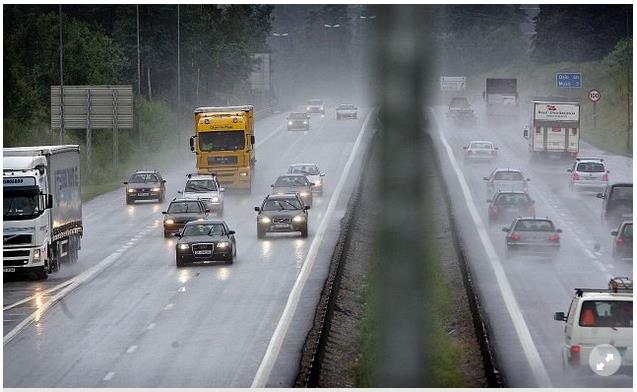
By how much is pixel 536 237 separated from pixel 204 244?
1057cm

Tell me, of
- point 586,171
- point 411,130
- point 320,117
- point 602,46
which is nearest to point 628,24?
point 602,46

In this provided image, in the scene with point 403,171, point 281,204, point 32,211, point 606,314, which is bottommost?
point 281,204

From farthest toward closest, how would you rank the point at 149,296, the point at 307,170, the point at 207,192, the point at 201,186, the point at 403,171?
1. the point at 307,170
2. the point at 201,186
3. the point at 207,192
4. the point at 149,296
5. the point at 403,171

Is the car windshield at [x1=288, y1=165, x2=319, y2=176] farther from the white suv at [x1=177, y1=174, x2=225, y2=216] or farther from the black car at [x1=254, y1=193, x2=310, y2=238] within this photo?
the black car at [x1=254, y1=193, x2=310, y2=238]

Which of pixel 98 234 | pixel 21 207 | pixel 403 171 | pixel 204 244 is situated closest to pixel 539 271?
pixel 204 244

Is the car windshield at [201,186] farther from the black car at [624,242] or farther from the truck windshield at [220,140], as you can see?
the black car at [624,242]

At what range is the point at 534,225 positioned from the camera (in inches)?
1907

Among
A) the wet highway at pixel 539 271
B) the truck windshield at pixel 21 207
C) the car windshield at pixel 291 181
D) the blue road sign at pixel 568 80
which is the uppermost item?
the blue road sign at pixel 568 80

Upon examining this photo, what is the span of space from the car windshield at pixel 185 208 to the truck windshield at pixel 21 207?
47.8 ft

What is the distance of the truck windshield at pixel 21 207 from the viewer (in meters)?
43.6

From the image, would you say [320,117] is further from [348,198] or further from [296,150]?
[348,198]

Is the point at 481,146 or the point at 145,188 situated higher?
the point at 481,146

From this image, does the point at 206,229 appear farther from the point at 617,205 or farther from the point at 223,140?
the point at 223,140

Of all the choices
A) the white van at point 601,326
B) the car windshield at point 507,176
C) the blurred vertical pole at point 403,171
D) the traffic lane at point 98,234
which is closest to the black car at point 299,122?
the traffic lane at point 98,234
